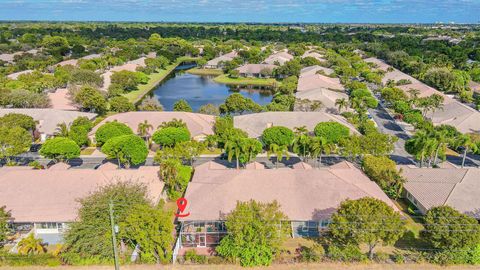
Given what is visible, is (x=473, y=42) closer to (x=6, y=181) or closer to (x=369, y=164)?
(x=369, y=164)

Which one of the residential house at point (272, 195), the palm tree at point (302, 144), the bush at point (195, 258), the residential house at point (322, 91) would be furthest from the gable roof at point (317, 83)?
the bush at point (195, 258)

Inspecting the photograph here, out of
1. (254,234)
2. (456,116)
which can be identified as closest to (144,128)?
(254,234)

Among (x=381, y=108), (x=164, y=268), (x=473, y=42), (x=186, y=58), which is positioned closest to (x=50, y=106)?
(x=164, y=268)

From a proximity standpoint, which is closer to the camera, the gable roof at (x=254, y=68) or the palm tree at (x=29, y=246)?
the palm tree at (x=29, y=246)

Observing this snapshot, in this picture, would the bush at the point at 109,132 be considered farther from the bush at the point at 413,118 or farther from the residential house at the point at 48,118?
the bush at the point at 413,118

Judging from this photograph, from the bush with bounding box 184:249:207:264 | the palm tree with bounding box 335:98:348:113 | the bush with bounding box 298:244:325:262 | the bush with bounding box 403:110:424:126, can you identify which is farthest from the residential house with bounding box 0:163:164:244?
the bush with bounding box 403:110:424:126

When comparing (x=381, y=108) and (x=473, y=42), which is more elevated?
(x=473, y=42)
